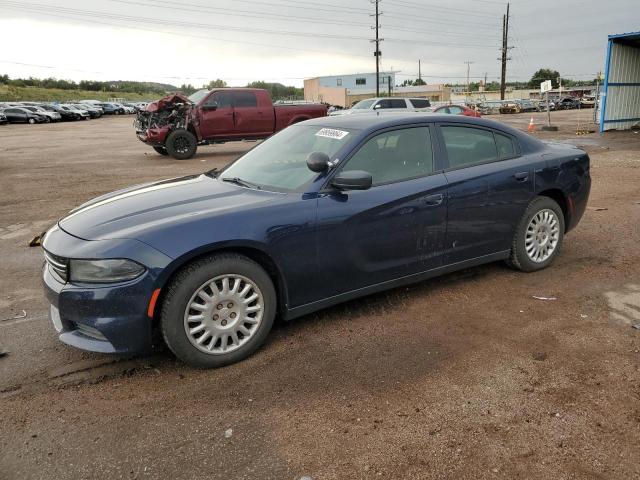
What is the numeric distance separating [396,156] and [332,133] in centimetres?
53

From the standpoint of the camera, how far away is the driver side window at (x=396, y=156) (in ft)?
12.5

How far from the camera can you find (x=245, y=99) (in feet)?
50.5

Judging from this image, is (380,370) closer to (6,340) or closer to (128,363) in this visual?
(128,363)

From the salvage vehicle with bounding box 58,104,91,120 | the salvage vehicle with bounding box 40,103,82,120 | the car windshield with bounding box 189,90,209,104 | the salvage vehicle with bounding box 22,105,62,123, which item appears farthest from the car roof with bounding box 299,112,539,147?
the salvage vehicle with bounding box 58,104,91,120

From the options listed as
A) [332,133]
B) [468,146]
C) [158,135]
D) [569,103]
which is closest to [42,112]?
[158,135]

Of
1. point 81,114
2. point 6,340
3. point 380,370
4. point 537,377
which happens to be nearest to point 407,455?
point 380,370

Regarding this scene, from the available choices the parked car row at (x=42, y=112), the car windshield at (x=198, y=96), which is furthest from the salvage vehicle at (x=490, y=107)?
the car windshield at (x=198, y=96)

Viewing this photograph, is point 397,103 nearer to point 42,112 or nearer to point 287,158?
point 287,158

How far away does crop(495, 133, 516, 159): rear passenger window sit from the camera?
180 inches

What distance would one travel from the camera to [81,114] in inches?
1837

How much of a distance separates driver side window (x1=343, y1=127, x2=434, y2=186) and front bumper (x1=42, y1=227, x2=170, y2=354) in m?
1.55

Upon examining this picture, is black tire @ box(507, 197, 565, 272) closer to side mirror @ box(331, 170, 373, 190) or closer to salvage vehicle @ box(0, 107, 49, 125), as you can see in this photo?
side mirror @ box(331, 170, 373, 190)

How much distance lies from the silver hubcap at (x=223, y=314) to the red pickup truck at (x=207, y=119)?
12.4 m

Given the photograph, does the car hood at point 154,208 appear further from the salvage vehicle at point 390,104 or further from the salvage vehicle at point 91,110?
the salvage vehicle at point 91,110
